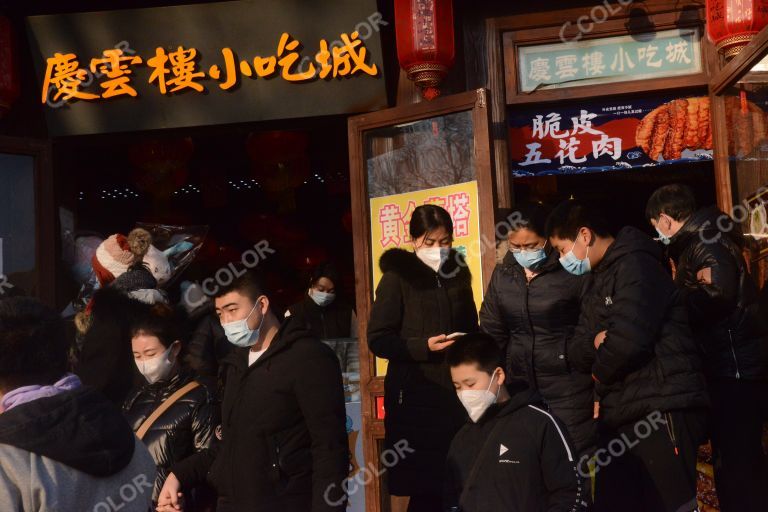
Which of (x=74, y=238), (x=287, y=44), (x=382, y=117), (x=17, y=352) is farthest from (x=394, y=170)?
(x=17, y=352)

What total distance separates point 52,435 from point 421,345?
2.82 meters

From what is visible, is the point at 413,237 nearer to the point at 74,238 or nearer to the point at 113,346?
the point at 113,346

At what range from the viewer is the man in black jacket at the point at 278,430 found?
445cm

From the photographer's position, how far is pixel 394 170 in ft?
24.6

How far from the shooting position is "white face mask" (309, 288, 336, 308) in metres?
8.81

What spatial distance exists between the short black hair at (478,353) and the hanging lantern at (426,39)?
2860mm

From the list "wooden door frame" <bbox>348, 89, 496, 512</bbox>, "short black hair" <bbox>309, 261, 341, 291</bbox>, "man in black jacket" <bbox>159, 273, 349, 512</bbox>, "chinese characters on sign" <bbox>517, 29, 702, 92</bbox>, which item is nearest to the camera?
"man in black jacket" <bbox>159, 273, 349, 512</bbox>

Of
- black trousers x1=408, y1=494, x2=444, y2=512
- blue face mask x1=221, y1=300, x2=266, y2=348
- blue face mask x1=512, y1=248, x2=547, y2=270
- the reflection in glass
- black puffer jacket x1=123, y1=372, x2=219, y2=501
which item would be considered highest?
the reflection in glass

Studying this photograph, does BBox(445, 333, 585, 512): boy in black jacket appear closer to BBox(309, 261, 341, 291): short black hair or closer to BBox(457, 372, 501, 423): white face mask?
BBox(457, 372, 501, 423): white face mask

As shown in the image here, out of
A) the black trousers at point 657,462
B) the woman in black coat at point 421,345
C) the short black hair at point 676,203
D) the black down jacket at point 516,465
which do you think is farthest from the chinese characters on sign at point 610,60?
the black down jacket at point 516,465

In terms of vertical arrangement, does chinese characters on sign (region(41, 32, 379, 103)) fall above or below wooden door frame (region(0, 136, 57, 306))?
above

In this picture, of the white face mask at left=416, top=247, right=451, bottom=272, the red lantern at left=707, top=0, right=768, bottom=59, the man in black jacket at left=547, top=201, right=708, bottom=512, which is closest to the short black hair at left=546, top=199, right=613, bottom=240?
the man in black jacket at left=547, top=201, right=708, bottom=512

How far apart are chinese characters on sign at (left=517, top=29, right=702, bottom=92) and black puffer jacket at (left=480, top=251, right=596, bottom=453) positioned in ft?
6.56

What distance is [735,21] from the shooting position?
6.55 meters
